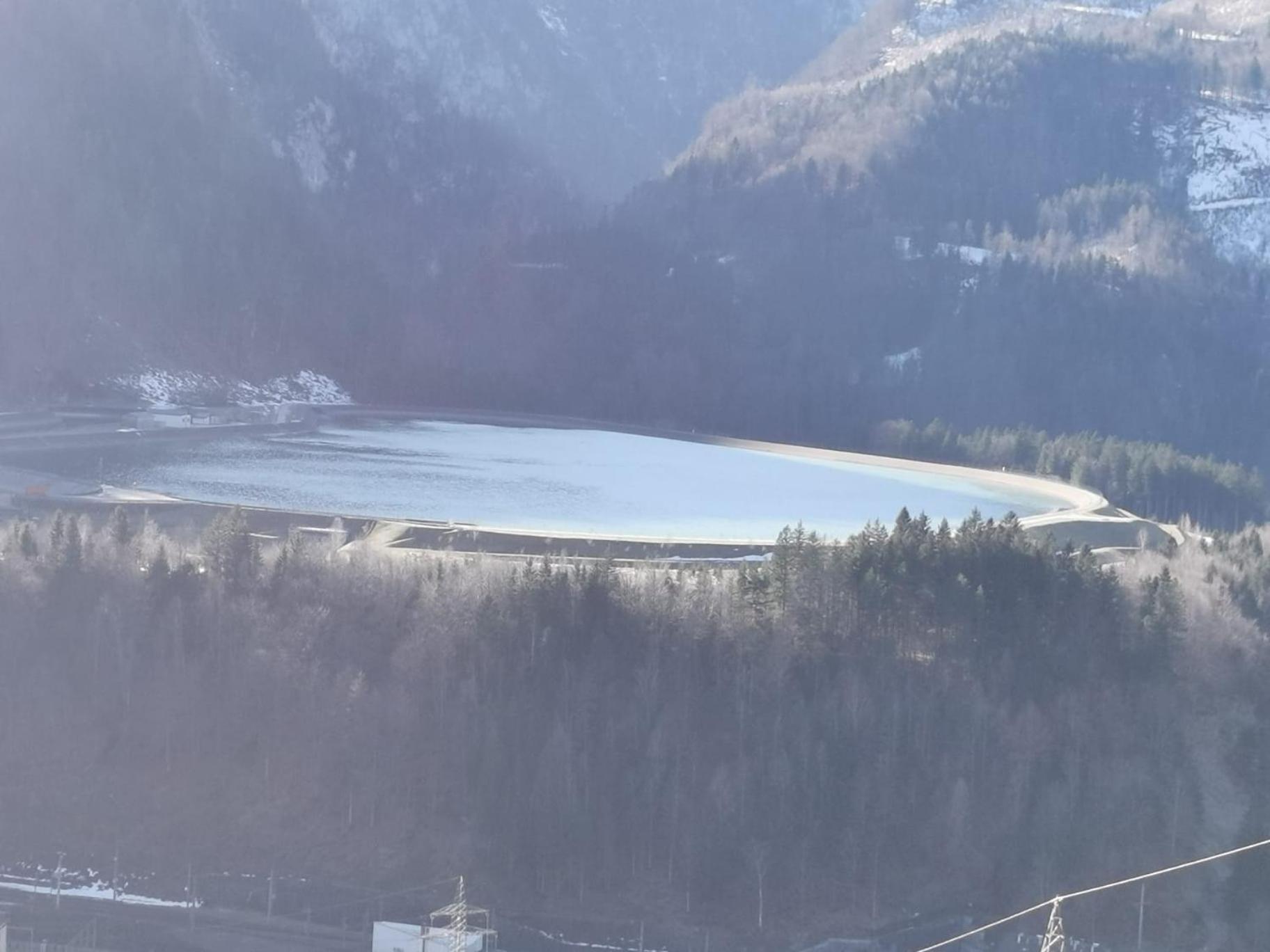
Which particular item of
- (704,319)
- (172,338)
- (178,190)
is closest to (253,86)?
(178,190)

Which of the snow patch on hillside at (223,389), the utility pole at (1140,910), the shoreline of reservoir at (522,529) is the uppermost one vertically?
the snow patch on hillside at (223,389)

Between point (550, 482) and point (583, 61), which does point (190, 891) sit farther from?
point (583, 61)

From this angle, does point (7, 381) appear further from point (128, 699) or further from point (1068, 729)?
point (1068, 729)

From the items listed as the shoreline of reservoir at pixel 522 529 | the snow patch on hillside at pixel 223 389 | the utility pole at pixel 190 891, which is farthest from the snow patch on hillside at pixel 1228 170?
the utility pole at pixel 190 891

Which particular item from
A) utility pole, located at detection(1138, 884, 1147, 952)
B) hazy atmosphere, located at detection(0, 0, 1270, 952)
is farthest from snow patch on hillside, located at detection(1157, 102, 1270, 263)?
utility pole, located at detection(1138, 884, 1147, 952)

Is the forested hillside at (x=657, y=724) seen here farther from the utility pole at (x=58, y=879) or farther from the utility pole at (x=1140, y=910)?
the utility pole at (x=58, y=879)

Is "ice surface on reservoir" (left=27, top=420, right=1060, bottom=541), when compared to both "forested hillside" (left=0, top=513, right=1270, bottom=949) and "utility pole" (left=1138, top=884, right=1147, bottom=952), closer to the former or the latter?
"forested hillside" (left=0, top=513, right=1270, bottom=949)
